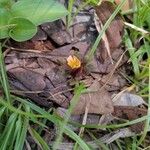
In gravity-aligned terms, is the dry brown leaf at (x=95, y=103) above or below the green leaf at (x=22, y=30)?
below

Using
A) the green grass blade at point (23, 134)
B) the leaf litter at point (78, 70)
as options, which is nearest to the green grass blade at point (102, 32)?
the leaf litter at point (78, 70)

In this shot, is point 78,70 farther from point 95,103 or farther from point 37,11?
point 37,11

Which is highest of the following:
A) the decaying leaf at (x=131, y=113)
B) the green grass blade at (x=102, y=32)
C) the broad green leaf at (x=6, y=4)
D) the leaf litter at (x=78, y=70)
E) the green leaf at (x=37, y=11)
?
the broad green leaf at (x=6, y=4)

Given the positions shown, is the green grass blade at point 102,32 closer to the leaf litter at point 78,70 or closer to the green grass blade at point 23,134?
the leaf litter at point 78,70

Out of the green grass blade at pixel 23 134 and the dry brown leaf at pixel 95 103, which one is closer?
the green grass blade at pixel 23 134

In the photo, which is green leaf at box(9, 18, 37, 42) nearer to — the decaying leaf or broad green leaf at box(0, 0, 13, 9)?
broad green leaf at box(0, 0, 13, 9)

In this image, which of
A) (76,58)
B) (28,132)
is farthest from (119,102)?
(28,132)

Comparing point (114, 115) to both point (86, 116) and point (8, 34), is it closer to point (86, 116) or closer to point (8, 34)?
point (86, 116)
